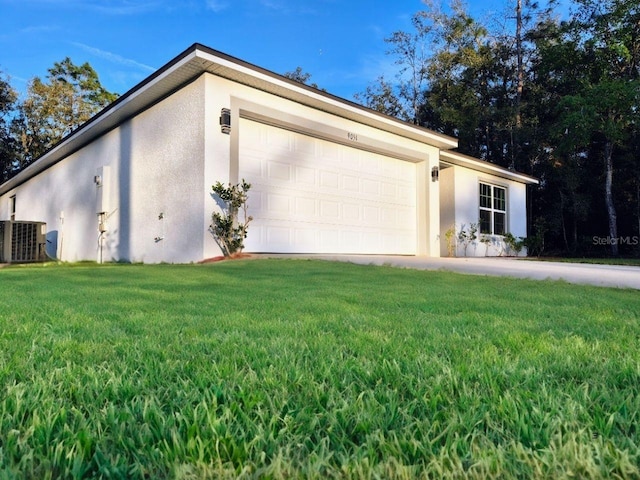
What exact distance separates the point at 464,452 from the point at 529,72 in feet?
75.6

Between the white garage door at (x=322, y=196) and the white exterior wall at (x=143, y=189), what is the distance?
107 centimetres

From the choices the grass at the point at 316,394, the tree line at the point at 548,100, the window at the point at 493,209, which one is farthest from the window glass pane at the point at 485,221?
the grass at the point at 316,394

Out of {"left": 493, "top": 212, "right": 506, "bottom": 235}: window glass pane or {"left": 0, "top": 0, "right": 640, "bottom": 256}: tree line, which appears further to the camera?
{"left": 0, "top": 0, "right": 640, "bottom": 256}: tree line

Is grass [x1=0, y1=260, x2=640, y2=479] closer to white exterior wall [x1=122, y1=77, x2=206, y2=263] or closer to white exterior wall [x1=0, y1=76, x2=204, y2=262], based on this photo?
white exterior wall [x1=122, y1=77, x2=206, y2=263]

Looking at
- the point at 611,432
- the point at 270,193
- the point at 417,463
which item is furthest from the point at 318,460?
the point at 270,193

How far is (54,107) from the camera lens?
24.0 meters

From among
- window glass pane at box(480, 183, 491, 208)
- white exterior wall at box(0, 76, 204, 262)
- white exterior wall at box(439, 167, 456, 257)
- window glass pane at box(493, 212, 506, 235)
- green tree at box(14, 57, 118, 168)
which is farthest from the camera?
green tree at box(14, 57, 118, 168)

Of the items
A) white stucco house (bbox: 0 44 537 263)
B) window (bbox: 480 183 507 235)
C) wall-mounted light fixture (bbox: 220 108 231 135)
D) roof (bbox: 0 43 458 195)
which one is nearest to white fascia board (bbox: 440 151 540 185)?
white stucco house (bbox: 0 44 537 263)

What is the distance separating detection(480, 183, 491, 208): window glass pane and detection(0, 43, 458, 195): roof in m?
2.93

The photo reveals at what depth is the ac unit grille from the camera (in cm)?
1105

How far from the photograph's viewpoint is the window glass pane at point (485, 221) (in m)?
14.3

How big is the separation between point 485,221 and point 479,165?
1.94m

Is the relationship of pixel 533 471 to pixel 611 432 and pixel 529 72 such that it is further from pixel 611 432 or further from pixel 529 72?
pixel 529 72

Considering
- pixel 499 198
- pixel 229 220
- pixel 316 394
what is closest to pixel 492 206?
pixel 499 198
